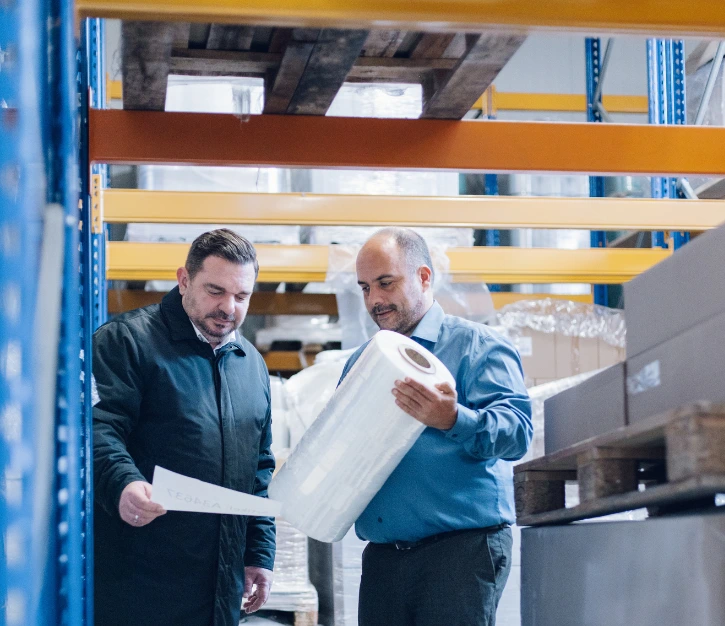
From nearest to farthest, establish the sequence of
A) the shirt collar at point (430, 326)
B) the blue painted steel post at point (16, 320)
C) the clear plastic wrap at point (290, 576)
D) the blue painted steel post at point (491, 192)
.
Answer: the blue painted steel post at point (16, 320)
the shirt collar at point (430, 326)
the clear plastic wrap at point (290, 576)
the blue painted steel post at point (491, 192)

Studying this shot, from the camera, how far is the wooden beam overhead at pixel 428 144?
119 inches

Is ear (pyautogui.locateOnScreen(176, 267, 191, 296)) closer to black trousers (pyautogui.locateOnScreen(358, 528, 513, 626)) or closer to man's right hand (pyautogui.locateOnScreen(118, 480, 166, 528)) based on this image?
A: man's right hand (pyautogui.locateOnScreen(118, 480, 166, 528))

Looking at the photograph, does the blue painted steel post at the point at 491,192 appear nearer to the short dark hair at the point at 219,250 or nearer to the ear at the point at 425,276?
the ear at the point at 425,276

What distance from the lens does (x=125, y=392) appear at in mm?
3127

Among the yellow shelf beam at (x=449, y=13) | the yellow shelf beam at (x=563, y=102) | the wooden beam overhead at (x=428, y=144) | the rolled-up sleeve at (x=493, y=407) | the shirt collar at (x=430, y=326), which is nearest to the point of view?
the yellow shelf beam at (x=449, y=13)

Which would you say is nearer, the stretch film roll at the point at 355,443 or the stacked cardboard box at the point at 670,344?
the stacked cardboard box at the point at 670,344

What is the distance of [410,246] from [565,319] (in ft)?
10.4

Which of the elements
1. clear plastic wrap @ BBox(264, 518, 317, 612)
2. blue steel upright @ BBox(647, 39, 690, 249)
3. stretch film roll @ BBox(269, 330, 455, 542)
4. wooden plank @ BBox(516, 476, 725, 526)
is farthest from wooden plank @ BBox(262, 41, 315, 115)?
blue steel upright @ BBox(647, 39, 690, 249)

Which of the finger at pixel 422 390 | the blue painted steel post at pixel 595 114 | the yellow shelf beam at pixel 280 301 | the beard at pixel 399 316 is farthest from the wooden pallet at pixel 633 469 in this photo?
the blue painted steel post at pixel 595 114

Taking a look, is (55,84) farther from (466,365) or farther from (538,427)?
(538,427)

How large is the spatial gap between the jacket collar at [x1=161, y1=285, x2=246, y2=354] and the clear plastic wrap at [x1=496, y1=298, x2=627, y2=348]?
3.17m

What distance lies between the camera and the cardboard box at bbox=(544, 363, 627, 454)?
8.10ft

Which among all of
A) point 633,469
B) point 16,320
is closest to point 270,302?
point 633,469

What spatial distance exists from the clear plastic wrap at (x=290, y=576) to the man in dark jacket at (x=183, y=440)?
1.74 metres
